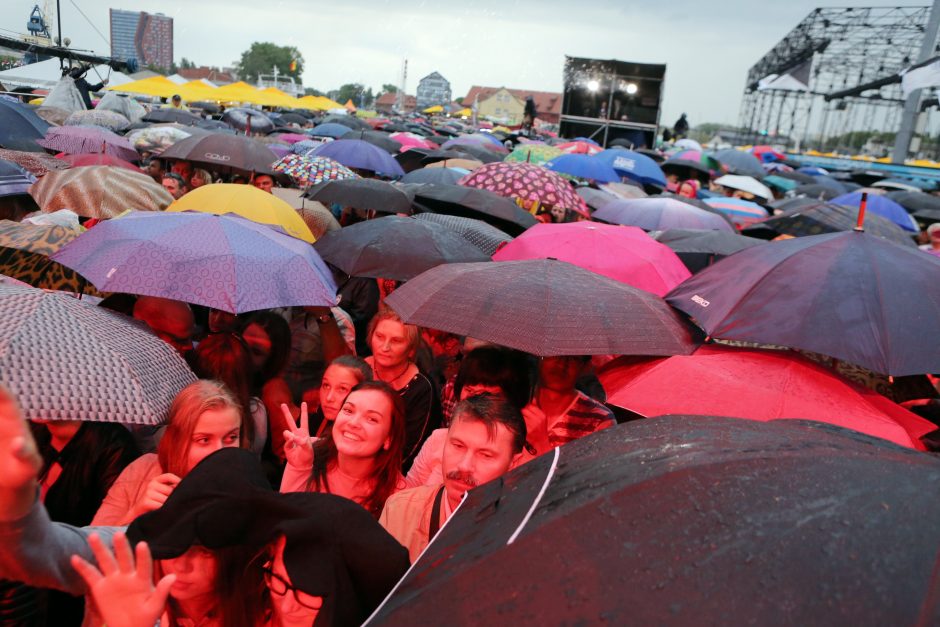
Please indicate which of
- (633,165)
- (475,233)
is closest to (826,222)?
(475,233)

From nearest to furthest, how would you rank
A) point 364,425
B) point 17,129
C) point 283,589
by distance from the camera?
1. point 283,589
2. point 364,425
3. point 17,129

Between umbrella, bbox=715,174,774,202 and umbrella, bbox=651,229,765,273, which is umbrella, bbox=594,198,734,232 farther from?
umbrella, bbox=715,174,774,202

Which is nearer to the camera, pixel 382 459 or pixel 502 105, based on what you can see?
pixel 382 459

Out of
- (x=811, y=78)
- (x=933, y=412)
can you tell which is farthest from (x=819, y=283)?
(x=811, y=78)

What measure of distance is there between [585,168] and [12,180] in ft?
25.0

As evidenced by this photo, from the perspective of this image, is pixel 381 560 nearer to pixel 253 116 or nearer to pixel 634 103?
pixel 253 116

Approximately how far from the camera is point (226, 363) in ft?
11.6

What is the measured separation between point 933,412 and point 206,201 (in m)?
4.68

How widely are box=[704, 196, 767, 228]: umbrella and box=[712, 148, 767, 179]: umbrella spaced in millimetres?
8110

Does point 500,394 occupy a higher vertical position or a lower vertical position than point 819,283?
lower

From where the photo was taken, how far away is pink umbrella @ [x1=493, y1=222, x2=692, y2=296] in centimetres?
497

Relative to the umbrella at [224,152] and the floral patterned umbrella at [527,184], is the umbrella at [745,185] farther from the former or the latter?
the umbrella at [224,152]

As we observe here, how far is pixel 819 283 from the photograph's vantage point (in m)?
3.23

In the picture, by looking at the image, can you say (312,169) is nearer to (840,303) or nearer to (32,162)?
(32,162)
